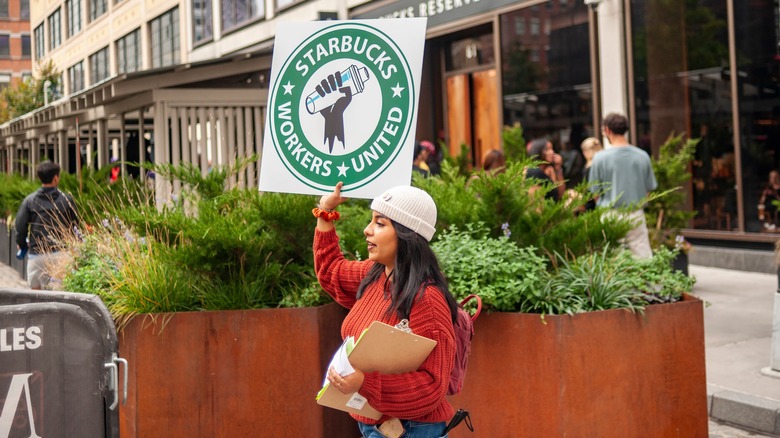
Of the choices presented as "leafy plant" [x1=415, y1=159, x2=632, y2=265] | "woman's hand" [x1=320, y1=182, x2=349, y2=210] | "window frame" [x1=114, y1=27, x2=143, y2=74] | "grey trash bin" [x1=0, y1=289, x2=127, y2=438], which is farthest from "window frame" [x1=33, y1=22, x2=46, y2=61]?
"grey trash bin" [x1=0, y1=289, x2=127, y2=438]

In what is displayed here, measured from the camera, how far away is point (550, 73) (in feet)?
52.4

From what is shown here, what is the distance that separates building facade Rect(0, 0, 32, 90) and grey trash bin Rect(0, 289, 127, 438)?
7809 cm

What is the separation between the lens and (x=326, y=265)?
13.6 ft

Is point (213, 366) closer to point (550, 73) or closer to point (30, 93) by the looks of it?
point (550, 73)

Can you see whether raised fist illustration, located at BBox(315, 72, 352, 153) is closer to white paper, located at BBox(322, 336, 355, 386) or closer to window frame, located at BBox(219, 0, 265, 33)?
white paper, located at BBox(322, 336, 355, 386)

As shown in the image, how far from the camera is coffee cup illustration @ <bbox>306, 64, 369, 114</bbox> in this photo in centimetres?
442

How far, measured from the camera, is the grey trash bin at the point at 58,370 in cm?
336

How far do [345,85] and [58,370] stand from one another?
5.94ft

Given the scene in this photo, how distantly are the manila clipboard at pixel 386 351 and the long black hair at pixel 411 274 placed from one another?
0.21 metres

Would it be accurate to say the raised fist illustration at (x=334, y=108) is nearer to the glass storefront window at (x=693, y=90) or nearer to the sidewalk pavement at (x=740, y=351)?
the sidewalk pavement at (x=740, y=351)

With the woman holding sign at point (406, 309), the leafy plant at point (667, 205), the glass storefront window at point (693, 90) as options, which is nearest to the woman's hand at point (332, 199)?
the woman holding sign at point (406, 309)

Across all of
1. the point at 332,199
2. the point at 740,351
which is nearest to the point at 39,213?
the point at 332,199

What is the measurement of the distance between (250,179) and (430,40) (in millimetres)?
8445

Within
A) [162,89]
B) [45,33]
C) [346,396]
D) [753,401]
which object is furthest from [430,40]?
[45,33]
